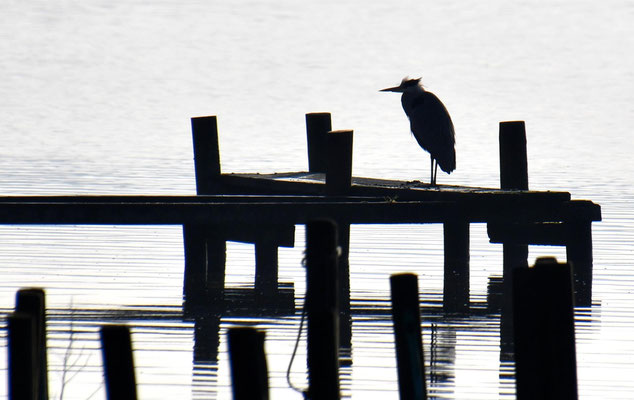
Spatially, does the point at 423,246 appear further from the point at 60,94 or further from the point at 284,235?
the point at 60,94

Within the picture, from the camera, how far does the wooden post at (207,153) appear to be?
13273 millimetres

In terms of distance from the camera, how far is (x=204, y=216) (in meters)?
Result: 10.1

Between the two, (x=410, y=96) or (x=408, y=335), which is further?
(x=410, y=96)

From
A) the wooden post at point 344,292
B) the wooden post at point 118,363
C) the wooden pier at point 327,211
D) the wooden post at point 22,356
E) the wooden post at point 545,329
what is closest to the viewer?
the wooden post at point 118,363

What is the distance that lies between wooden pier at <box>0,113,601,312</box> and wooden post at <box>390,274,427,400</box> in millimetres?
5243

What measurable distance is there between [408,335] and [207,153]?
28.6 feet

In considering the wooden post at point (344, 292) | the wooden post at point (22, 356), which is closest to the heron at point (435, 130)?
the wooden post at point (344, 292)

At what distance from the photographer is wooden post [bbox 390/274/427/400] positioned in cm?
475

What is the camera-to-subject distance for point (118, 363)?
4164 millimetres

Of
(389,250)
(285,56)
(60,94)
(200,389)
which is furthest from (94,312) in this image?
(285,56)

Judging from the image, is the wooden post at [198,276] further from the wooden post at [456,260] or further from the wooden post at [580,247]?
the wooden post at [580,247]

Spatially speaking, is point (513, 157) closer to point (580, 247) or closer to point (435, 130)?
point (435, 130)

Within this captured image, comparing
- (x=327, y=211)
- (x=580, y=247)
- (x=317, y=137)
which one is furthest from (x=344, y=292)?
(x=317, y=137)

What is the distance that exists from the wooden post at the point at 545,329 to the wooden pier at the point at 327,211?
5499mm
